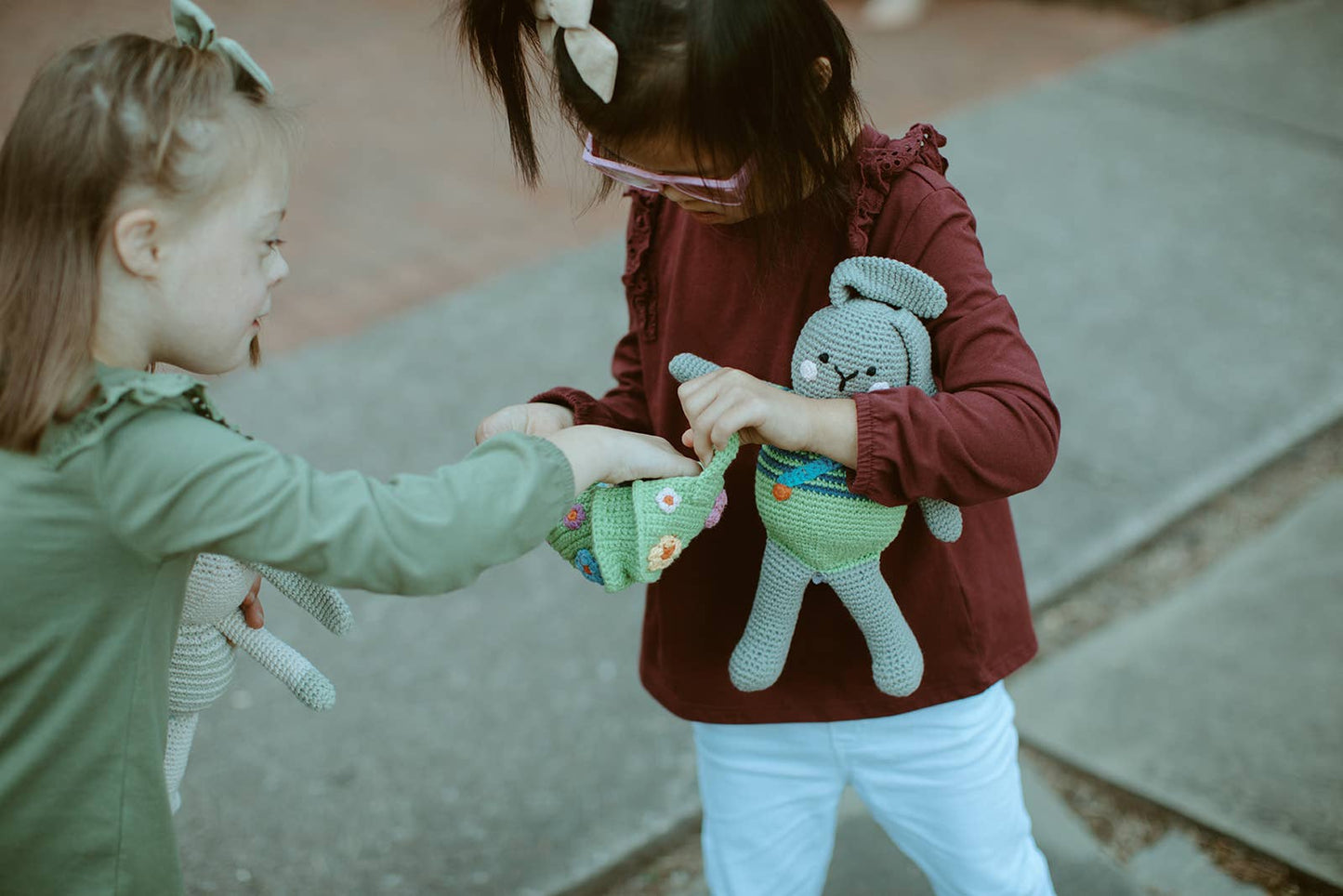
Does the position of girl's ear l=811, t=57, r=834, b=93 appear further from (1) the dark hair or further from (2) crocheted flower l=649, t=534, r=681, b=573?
(2) crocheted flower l=649, t=534, r=681, b=573

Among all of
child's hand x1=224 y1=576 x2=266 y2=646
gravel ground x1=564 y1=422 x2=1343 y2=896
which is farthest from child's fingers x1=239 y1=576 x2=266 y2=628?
gravel ground x1=564 y1=422 x2=1343 y2=896

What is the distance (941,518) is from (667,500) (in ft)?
1.03

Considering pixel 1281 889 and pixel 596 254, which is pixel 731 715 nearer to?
pixel 1281 889

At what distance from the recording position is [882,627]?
153cm

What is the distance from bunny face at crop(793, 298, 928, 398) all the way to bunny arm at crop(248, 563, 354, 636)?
67cm

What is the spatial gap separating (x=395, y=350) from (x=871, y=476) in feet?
9.73

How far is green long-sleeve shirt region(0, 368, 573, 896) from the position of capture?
3.90 ft

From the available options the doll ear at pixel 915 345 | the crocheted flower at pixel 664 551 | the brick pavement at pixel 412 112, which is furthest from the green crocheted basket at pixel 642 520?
the brick pavement at pixel 412 112

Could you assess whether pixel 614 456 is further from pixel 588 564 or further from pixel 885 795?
pixel 885 795

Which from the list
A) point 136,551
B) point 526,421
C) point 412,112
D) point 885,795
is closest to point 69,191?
point 136,551

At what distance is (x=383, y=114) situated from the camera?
5.99 metres

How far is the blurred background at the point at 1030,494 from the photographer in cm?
245

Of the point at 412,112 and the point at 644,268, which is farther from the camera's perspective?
the point at 412,112

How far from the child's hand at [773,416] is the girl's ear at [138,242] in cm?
55
